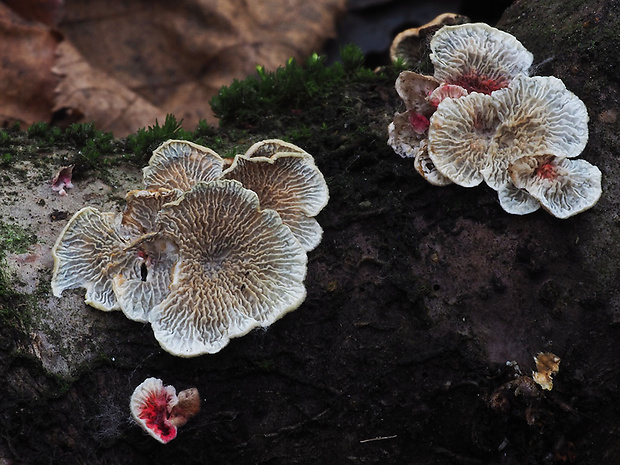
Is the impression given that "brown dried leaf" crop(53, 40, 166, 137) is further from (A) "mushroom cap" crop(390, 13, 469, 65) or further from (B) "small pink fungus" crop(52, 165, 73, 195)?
(A) "mushroom cap" crop(390, 13, 469, 65)

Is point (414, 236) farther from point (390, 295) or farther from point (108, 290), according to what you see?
point (108, 290)

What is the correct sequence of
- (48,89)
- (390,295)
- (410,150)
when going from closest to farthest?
(390,295) → (410,150) → (48,89)

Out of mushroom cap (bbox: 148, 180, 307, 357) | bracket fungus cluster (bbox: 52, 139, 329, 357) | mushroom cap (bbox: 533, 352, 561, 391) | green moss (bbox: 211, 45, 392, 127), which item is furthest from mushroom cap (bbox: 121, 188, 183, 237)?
mushroom cap (bbox: 533, 352, 561, 391)

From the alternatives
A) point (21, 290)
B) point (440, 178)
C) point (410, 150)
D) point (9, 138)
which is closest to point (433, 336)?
point (440, 178)

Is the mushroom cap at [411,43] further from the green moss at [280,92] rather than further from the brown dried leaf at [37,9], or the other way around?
the brown dried leaf at [37,9]

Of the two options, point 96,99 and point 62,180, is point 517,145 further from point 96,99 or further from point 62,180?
point 96,99

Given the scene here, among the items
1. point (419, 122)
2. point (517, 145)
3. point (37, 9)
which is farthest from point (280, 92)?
point (37, 9)
